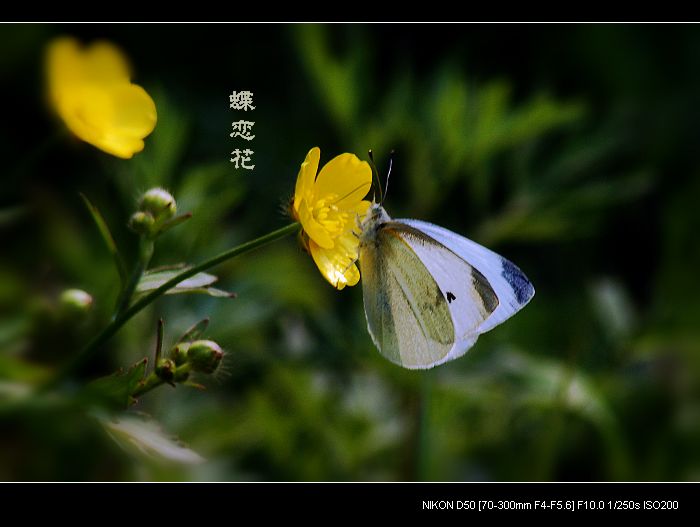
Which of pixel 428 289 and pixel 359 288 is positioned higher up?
pixel 428 289

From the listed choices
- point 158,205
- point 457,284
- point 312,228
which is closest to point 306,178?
point 312,228

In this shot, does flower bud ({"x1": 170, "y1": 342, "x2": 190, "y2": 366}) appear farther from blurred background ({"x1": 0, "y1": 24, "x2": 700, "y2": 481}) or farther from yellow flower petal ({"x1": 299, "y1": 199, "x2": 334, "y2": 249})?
blurred background ({"x1": 0, "y1": 24, "x2": 700, "y2": 481})

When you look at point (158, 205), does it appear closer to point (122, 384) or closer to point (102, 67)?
point (122, 384)

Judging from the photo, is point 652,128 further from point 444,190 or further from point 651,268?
point 444,190

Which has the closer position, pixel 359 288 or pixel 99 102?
pixel 99 102

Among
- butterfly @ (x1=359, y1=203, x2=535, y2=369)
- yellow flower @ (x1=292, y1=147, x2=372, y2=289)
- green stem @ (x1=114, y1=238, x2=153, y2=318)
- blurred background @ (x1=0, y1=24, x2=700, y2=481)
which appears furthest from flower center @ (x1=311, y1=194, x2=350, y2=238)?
blurred background @ (x1=0, y1=24, x2=700, y2=481)

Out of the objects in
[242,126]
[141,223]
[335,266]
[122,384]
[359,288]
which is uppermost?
[141,223]
